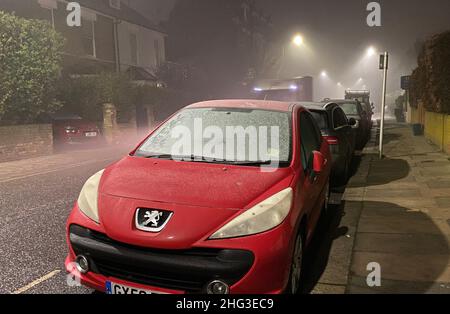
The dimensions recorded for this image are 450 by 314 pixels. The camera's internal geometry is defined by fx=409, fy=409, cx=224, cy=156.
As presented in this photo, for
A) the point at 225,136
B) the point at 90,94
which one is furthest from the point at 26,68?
the point at 225,136

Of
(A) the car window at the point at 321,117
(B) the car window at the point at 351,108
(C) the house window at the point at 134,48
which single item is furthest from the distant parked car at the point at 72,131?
(C) the house window at the point at 134,48

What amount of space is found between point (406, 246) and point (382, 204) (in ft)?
6.10

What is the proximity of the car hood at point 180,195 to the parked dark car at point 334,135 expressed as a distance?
4.31 m

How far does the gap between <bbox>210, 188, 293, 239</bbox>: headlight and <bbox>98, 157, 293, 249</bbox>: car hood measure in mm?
54

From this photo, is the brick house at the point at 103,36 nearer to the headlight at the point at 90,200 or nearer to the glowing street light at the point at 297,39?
the glowing street light at the point at 297,39

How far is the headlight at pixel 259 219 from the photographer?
2.82 metres

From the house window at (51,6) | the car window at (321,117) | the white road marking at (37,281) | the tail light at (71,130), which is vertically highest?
the house window at (51,6)

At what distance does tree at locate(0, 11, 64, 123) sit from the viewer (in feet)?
41.4

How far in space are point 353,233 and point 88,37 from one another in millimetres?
A: 25365

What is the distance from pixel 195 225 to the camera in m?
2.81

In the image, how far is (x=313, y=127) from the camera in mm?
5008

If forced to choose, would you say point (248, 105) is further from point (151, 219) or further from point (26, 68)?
point (26, 68)

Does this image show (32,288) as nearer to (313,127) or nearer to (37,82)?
(313,127)

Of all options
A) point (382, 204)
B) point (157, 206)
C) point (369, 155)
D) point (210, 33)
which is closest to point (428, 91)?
point (369, 155)
